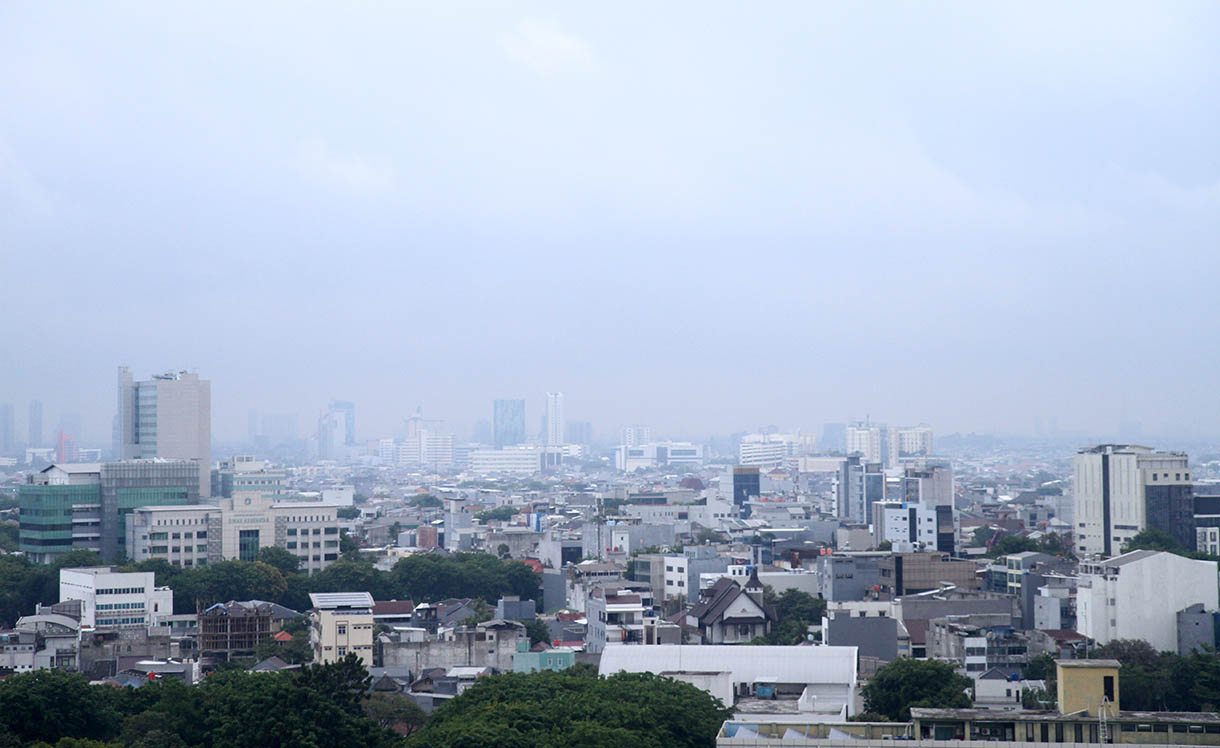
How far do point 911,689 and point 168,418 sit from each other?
34.1 m

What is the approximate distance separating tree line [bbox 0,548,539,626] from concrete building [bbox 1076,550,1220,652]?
11.3m

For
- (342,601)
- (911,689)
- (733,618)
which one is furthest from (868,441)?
(911,689)

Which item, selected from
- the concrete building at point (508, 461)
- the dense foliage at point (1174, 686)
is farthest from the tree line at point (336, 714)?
the concrete building at point (508, 461)

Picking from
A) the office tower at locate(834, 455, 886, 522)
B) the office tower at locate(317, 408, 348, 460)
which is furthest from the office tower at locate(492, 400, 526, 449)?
the office tower at locate(834, 455, 886, 522)

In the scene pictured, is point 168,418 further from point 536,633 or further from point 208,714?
point 208,714

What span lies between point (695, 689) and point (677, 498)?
1601 inches

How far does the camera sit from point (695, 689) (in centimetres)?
1455

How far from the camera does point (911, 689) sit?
1545 cm

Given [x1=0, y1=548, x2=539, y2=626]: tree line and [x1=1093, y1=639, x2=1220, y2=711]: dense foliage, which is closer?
[x1=1093, y1=639, x2=1220, y2=711]: dense foliage

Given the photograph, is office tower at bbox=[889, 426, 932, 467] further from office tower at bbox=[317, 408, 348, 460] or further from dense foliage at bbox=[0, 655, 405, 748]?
dense foliage at bbox=[0, 655, 405, 748]

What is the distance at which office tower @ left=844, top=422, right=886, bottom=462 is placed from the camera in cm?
9425

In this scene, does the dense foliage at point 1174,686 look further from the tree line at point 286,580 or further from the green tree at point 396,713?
the tree line at point 286,580

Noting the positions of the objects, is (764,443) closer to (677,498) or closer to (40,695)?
(677,498)

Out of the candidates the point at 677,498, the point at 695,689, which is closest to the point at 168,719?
the point at 695,689
